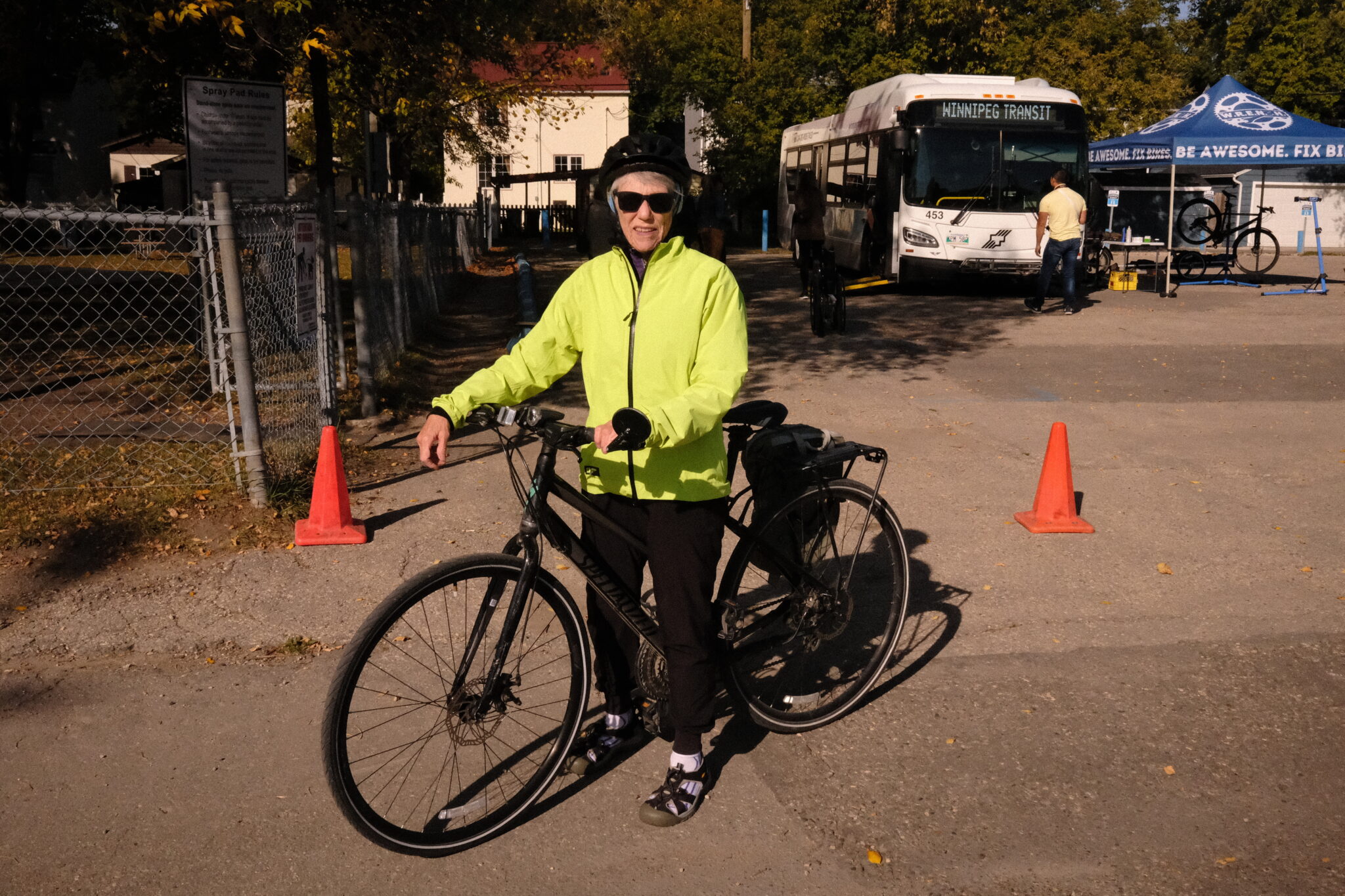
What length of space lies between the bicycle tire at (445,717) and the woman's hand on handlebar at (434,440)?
277 millimetres

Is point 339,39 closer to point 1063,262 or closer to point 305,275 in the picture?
point 305,275

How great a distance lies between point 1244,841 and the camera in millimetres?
3512

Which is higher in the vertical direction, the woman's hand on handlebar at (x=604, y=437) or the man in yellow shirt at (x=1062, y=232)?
the man in yellow shirt at (x=1062, y=232)

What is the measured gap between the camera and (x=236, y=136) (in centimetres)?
930

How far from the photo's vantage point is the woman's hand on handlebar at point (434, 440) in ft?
10.6

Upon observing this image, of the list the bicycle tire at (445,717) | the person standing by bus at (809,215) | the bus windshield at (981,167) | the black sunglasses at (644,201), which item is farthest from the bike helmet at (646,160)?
the bus windshield at (981,167)

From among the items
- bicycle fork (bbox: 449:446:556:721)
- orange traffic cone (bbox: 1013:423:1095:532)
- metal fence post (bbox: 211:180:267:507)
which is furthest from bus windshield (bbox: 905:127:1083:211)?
bicycle fork (bbox: 449:446:556:721)

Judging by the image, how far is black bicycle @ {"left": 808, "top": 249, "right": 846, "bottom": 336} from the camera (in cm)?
1429

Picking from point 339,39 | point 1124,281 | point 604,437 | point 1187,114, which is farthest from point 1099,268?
point 604,437

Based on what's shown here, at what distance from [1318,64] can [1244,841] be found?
47.7 meters

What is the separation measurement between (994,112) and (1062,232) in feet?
8.93

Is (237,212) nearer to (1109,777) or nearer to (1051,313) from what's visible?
(1109,777)

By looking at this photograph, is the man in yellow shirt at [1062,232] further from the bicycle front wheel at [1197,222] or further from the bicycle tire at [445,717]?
the bicycle tire at [445,717]

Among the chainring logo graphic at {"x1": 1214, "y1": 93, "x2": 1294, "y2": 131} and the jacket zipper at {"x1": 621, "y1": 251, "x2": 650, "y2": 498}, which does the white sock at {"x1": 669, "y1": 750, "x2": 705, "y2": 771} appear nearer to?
the jacket zipper at {"x1": 621, "y1": 251, "x2": 650, "y2": 498}
